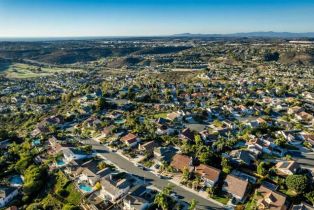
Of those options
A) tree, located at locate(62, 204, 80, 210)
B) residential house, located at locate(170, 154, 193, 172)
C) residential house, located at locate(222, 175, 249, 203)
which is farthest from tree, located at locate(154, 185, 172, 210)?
tree, located at locate(62, 204, 80, 210)

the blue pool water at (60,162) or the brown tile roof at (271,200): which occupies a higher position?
the brown tile roof at (271,200)

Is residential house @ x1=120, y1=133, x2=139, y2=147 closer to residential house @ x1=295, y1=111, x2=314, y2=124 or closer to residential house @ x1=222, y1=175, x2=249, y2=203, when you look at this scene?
residential house @ x1=222, y1=175, x2=249, y2=203

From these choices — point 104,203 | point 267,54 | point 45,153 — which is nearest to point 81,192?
point 104,203

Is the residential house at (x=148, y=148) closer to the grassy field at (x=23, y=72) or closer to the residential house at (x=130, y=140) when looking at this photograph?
the residential house at (x=130, y=140)

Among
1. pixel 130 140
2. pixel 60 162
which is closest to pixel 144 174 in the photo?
pixel 130 140

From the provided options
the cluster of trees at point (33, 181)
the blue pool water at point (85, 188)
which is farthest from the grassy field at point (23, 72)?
the blue pool water at point (85, 188)

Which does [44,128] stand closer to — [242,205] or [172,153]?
[172,153]

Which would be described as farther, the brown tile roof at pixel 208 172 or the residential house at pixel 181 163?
the residential house at pixel 181 163

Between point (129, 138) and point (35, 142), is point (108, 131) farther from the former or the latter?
point (35, 142)
